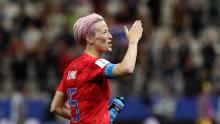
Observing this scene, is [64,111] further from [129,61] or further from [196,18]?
[196,18]

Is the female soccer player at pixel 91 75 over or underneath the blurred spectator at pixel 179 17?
over

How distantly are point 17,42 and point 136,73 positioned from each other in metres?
3.04

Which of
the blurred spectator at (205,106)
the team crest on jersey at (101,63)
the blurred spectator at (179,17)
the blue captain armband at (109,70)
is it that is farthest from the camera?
the blurred spectator at (179,17)

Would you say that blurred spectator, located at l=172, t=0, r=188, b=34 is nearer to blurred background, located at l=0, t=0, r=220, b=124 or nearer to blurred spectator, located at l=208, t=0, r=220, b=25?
blurred background, located at l=0, t=0, r=220, b=124

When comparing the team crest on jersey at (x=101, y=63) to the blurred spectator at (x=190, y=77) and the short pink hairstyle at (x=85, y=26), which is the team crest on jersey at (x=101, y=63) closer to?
the short pink hairstyle at (x=85, y=26)

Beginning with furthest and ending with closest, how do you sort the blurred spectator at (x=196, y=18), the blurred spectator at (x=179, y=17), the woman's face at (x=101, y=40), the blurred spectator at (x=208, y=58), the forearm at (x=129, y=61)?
the blurred spectator at (x=196, y=18)
the blurred spectator at (x=179, y=17)
the blurred spectator at (x=208, y=58)
the woman's face at (x=101, y=40)
the forearm at (x=129, y=61)

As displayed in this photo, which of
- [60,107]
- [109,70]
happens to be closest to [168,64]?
[60,107]

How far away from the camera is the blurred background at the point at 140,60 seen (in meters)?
19.2

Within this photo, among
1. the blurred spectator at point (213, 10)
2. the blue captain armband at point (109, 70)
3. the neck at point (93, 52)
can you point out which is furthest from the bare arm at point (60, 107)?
the blurred spectator at point (213, 10)

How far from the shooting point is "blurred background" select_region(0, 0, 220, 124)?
1916 cm

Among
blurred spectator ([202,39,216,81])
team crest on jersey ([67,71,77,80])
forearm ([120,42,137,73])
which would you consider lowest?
blurred spectator ([202,39,216,81])

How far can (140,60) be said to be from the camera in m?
19.5

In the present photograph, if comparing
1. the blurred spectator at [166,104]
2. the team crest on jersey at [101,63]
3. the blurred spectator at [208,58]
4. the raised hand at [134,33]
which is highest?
the raised hand at [134,33]

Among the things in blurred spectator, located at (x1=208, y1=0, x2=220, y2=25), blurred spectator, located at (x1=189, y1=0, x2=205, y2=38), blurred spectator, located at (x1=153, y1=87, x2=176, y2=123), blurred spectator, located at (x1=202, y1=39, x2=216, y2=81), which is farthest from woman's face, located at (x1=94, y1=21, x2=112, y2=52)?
blurred spectator, located at (x1=208, y1=0, x2=220, y2=25)
